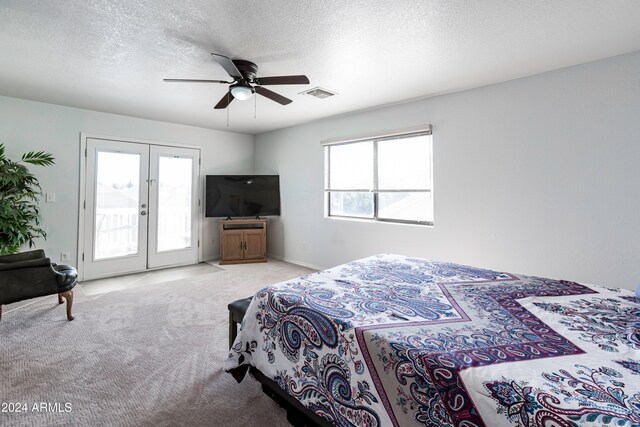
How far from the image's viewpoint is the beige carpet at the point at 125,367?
1.65 metres

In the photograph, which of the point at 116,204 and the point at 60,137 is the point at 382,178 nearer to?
the point at 116,204

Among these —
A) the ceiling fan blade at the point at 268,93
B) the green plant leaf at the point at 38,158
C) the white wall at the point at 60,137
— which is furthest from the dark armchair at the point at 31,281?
the ceiling fan blade at the point at 268,93

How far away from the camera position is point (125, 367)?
209cm

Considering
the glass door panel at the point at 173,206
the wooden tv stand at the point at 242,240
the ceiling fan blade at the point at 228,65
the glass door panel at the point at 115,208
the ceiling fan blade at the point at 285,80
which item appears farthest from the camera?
the wooden tv stand at the point at 242,240

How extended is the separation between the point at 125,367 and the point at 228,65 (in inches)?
91.1

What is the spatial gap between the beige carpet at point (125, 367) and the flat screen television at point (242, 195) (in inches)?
82.3

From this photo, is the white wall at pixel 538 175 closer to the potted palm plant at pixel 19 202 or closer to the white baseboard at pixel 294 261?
the white baseboard at pixel 294 261

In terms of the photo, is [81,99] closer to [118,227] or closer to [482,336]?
[118,227]

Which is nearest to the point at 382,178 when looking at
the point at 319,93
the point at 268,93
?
the point at 319,93

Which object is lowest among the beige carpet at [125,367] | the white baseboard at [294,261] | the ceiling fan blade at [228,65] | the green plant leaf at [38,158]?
the beige carpet at [125,367]

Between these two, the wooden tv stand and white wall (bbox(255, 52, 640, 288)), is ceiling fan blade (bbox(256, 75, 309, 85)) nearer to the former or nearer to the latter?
white wall (bbox(255, 52, 640, 288))

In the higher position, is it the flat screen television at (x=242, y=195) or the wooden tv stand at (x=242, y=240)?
the flat screen television at (x=242, y=195)

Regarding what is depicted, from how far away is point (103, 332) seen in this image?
2.61 metres

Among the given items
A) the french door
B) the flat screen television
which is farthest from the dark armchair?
the flat screen television
